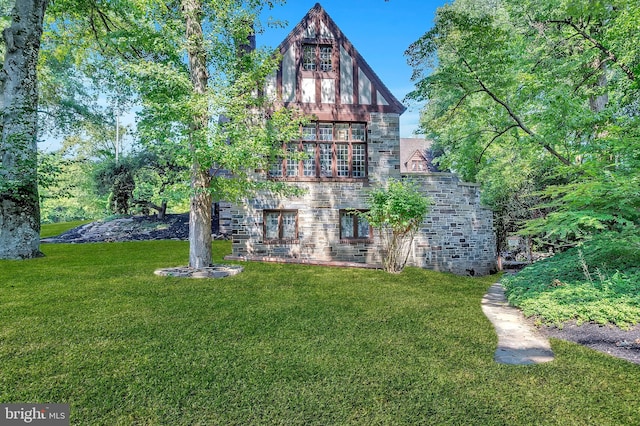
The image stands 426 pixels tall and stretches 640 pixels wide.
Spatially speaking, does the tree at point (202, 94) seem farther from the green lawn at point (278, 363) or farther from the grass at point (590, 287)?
the grass at point (590, 287)

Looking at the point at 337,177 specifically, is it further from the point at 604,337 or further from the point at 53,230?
the point at 53,230

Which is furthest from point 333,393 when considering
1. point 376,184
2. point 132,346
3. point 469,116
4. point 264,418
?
point 469,116

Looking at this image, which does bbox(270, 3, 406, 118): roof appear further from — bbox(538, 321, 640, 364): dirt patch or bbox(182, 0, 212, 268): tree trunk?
bbox(538, 321, 640, 364): dirt patch

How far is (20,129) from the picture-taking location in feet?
32.6

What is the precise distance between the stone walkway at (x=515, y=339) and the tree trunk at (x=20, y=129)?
12097mm

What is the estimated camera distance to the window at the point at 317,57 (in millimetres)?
12562

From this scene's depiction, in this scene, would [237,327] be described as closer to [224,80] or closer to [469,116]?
[224,80]

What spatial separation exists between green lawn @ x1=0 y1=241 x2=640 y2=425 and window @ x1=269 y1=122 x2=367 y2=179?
251 inches

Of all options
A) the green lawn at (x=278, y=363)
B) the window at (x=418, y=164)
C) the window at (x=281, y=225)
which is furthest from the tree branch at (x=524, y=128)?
the window at (x=418, y=164)

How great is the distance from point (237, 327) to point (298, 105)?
9.22m

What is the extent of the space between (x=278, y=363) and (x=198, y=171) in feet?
20.7

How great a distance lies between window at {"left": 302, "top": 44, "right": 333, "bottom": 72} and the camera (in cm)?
1256

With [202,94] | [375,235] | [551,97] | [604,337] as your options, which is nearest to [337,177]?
[375,235]

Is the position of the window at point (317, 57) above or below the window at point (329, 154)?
above
